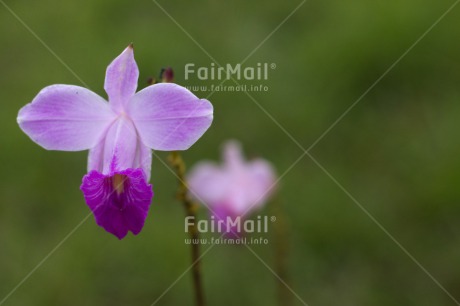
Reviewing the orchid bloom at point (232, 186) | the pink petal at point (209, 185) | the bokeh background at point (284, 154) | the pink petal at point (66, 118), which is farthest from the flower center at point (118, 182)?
the bokeh background at point (284, 154)

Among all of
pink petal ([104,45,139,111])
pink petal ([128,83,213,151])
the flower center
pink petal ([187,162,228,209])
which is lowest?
the flower center

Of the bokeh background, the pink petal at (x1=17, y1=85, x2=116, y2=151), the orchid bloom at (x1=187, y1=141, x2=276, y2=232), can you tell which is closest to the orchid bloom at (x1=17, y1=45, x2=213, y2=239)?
the pink petal at (x1=17, y1=85, x2=116, y2=151)

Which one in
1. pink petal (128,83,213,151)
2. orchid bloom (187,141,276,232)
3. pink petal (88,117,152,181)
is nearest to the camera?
pink petal (128,83,213,151)

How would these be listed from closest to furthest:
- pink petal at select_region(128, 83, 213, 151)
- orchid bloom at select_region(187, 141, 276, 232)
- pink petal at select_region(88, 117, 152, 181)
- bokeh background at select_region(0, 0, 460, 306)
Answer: pink petal at select_region(128, 83, 213, 151) → pink petal at select_region(88, 117, 152, 181) → orchid bloom at select_region(187, 141, 276, 232) → bokeh background at select_region(0, 0, 460, 306)

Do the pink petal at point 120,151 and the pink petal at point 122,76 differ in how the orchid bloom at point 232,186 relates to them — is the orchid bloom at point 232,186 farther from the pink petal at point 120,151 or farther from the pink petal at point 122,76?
the pink petal at point 122,76

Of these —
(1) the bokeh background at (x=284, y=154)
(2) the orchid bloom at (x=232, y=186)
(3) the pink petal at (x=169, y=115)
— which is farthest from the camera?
(1) the bokeh background at (x=284, y=154)

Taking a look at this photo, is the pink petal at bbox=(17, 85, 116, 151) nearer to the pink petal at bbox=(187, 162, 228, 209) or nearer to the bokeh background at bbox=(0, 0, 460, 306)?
the pink petal at bbox=(187, 162, 228, 209)

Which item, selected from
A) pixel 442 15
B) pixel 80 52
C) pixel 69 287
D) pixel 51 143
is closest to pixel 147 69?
pixel 80 52

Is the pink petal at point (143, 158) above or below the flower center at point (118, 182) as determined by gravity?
above
